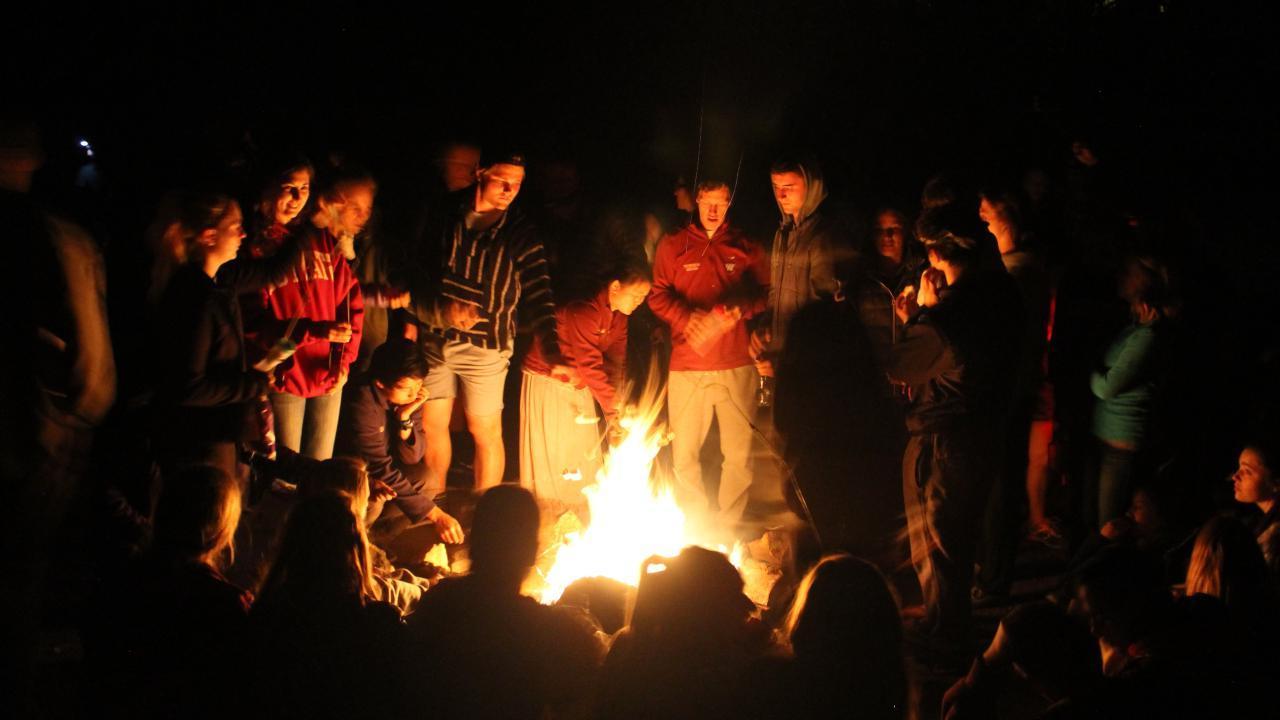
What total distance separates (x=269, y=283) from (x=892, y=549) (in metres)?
4.57

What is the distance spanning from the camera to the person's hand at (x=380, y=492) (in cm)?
575

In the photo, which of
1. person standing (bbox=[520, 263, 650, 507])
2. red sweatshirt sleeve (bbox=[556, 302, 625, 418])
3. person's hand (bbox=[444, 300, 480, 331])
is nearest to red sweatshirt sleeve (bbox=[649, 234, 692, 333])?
person standing (bbox=[520, 263, 650, 507])

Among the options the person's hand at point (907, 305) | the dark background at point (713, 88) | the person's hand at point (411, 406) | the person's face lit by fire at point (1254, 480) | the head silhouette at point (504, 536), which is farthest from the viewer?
Answer: the dark background at point (713, 88)

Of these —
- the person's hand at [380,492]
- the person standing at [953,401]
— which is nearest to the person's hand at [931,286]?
the person standing at [953,401]

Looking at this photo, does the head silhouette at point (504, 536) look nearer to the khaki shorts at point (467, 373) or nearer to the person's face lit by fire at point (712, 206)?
the khaki shorts at point (467, 373)

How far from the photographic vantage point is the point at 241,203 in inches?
221

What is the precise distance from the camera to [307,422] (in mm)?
5887

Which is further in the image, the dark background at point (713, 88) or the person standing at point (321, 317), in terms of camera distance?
the dark background at point (713, 88)

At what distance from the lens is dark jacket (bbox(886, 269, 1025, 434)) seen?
4574mm

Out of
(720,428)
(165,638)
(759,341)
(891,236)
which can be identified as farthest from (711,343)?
(165,638)

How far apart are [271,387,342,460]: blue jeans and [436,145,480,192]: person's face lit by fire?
1.84 metres

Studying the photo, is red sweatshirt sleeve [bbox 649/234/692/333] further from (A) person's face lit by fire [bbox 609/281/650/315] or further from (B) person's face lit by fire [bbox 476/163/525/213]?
(B) person's face lit by fire [bbox 476/163/525/213]

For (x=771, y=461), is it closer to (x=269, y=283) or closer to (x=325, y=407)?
(x=325, y=407)

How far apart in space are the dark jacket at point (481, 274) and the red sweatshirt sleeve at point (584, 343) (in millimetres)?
87
